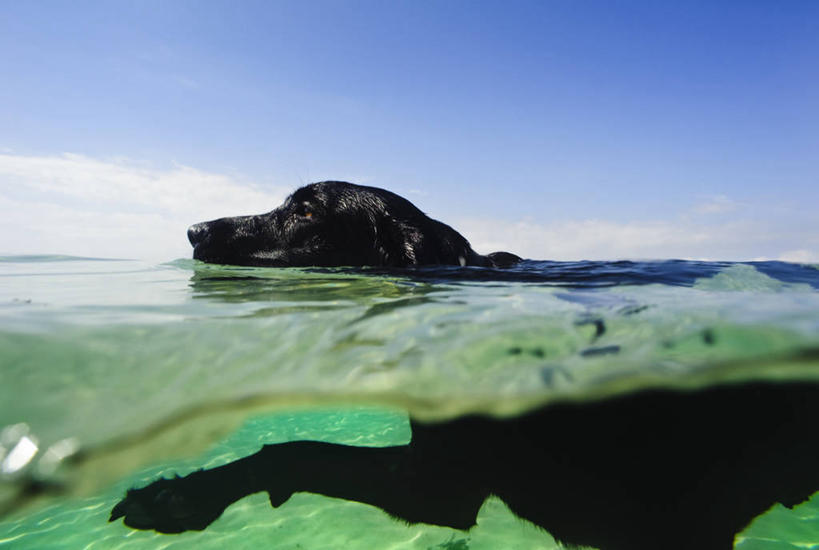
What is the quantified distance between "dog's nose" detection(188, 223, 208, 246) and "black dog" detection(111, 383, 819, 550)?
3405 millimetres

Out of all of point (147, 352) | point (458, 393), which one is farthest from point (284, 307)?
point (458, 393)

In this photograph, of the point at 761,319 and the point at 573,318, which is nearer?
the point at 761,319

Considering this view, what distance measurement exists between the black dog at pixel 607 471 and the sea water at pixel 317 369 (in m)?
0.17

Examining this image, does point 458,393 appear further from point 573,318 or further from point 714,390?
point 714,390

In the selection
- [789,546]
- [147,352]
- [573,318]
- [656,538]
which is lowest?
[789,546]

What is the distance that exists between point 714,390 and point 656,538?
0.92m

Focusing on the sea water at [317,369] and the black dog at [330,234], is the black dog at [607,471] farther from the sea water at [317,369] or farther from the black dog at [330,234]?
the black dog at [330,234]

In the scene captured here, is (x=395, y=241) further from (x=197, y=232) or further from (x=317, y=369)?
(x=317, y=369)

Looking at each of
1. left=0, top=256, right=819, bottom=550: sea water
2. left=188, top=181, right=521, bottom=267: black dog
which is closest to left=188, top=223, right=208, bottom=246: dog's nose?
left=188, top=181, right=521, bottom=267: black dog

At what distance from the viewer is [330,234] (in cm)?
579

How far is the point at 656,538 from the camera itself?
8.34ft

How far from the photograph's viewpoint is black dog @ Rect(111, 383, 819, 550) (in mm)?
2555

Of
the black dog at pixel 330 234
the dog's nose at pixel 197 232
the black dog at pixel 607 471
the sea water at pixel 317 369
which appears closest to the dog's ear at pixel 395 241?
the black dog at pixel 330 234

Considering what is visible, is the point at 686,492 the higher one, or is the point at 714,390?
the point at 714,390
